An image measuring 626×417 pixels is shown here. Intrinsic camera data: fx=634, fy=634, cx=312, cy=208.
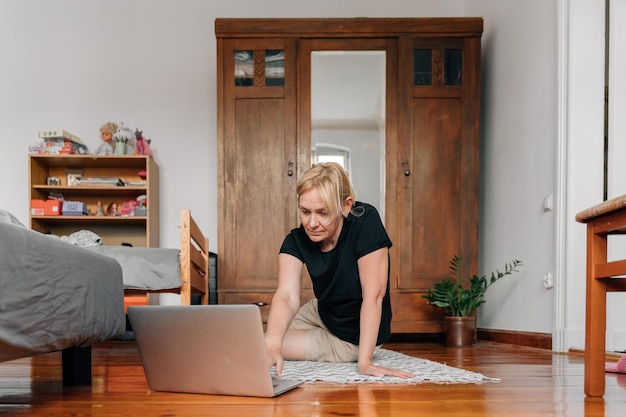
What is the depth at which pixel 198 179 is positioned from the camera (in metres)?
4.44

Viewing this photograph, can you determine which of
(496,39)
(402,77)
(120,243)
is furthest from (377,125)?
(120,243)

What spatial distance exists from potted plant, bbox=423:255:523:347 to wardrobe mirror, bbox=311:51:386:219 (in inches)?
22.1

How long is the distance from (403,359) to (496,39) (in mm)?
2271

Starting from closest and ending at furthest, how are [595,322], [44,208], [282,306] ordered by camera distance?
1. [595,322]
2. [282,306]
3. [44,208]

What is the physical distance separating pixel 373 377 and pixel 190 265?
5.21 feet

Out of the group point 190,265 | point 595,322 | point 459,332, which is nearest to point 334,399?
point 595,322

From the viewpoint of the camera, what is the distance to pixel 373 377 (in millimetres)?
1793

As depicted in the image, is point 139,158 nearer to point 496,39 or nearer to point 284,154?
point 284,154

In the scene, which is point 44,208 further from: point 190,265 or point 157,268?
point 190,265

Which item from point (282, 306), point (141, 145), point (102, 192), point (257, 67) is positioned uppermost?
point (257, 67)

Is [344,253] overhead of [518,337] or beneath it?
overhead

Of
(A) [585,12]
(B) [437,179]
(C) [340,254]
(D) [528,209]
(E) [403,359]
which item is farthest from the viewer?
(B) [437,179]

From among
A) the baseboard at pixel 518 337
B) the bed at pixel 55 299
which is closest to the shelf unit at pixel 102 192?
the baseboard at pixel 518 337

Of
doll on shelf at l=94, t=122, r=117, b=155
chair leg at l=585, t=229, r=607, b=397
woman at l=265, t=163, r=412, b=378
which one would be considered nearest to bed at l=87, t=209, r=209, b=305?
woman at l=265, t=163, r=412, b=378
